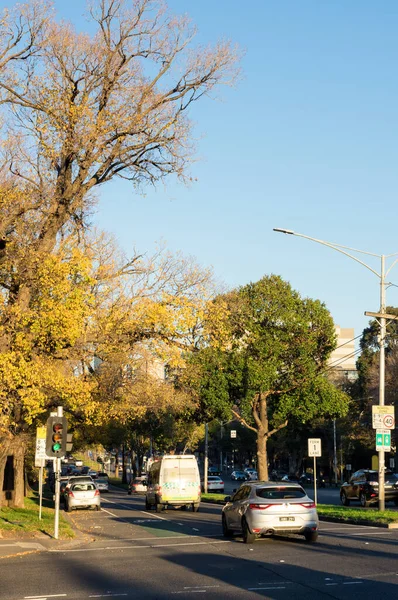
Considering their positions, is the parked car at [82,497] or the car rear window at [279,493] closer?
the car rear window at [279,493]

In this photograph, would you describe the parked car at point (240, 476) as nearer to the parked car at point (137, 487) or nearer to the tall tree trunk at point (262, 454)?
the parked car at point (137, 487)

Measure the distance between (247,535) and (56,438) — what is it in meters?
6.23

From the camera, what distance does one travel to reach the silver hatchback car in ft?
64.0

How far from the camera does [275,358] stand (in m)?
Result: 46.1

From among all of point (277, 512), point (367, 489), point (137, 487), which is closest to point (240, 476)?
point (137, 487)

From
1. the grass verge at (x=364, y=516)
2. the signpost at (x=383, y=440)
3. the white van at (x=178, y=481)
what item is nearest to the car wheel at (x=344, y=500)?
the white van at (x=178, y=481)

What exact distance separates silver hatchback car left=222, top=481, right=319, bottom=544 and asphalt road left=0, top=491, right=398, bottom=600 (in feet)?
1.22

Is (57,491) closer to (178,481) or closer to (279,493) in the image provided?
(279,493)

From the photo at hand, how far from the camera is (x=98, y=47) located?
2388 centimetres

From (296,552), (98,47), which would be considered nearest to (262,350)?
(98,47)

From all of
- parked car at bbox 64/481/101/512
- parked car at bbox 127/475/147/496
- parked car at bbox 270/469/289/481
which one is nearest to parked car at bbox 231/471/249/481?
parked car at bbox 270/469/289/481

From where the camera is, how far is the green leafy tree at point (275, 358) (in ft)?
150

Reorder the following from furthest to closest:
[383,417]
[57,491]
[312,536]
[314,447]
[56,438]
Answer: [314,447], [383,417], [56,438], [57,491], [312,536]

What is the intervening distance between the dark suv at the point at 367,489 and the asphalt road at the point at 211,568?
14601mm
